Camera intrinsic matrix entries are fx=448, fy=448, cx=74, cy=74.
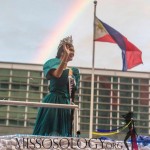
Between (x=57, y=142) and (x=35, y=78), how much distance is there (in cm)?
1323

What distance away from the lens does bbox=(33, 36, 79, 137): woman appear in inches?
504

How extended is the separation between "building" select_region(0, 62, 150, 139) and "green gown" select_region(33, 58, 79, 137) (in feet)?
23.0

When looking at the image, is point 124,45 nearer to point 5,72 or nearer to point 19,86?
point 5,72

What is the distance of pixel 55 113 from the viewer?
12.9 metres

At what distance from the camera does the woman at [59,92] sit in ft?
42.0

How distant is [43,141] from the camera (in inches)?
394

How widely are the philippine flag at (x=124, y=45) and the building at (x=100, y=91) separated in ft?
18.4

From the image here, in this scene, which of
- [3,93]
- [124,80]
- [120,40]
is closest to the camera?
[120,40]

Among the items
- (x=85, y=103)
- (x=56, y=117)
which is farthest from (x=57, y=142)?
(x=85, y=103)

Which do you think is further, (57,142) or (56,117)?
(56,117)

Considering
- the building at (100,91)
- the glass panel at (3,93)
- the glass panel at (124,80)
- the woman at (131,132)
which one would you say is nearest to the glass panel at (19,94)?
the building at (100,91)

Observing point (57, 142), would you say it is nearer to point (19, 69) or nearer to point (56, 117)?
point (56, 117)

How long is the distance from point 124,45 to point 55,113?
11.5 ft

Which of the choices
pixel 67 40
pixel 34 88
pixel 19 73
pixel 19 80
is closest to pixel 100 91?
pixel 34 88
